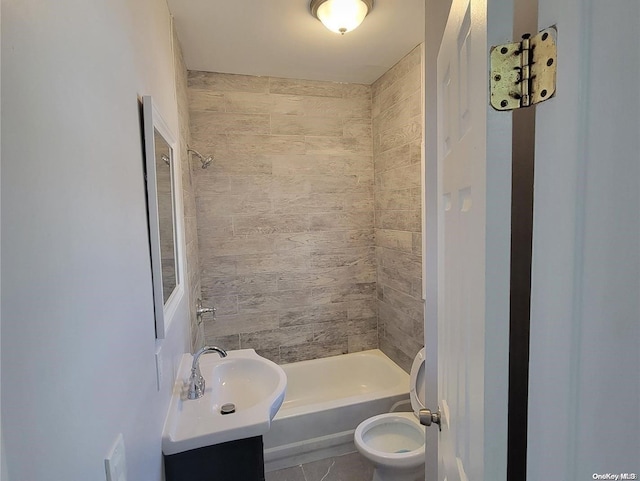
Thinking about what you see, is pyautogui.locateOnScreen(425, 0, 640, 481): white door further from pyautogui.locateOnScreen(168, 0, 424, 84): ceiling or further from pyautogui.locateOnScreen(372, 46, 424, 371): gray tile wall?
pyautogui.locateOnScreen(372, 46, 424, 371): gray tile wall

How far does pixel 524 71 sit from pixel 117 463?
3.36 ft

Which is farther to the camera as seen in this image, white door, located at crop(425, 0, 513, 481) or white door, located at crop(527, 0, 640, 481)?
white door, located at crop(425, 0, 513, 481)

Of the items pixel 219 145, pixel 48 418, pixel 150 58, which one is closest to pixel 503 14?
pixel 48 418

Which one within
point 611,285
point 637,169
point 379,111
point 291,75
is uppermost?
point 291,75

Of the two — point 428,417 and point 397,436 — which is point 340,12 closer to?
point 428,417

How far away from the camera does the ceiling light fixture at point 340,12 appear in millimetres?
1746

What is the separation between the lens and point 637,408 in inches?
14.1

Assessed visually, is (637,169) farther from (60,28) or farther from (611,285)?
(60,28)

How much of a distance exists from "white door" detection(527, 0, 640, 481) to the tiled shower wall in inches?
98.7

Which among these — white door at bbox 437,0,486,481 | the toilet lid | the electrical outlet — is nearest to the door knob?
white door at bbox 437,0,486,481

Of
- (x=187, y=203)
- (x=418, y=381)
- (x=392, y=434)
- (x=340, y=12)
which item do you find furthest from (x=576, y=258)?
(x=187, y=203)

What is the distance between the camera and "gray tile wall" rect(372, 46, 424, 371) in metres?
2.46

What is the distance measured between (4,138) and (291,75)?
2697 millimetres

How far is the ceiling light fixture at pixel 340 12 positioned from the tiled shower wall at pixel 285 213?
1039mm
